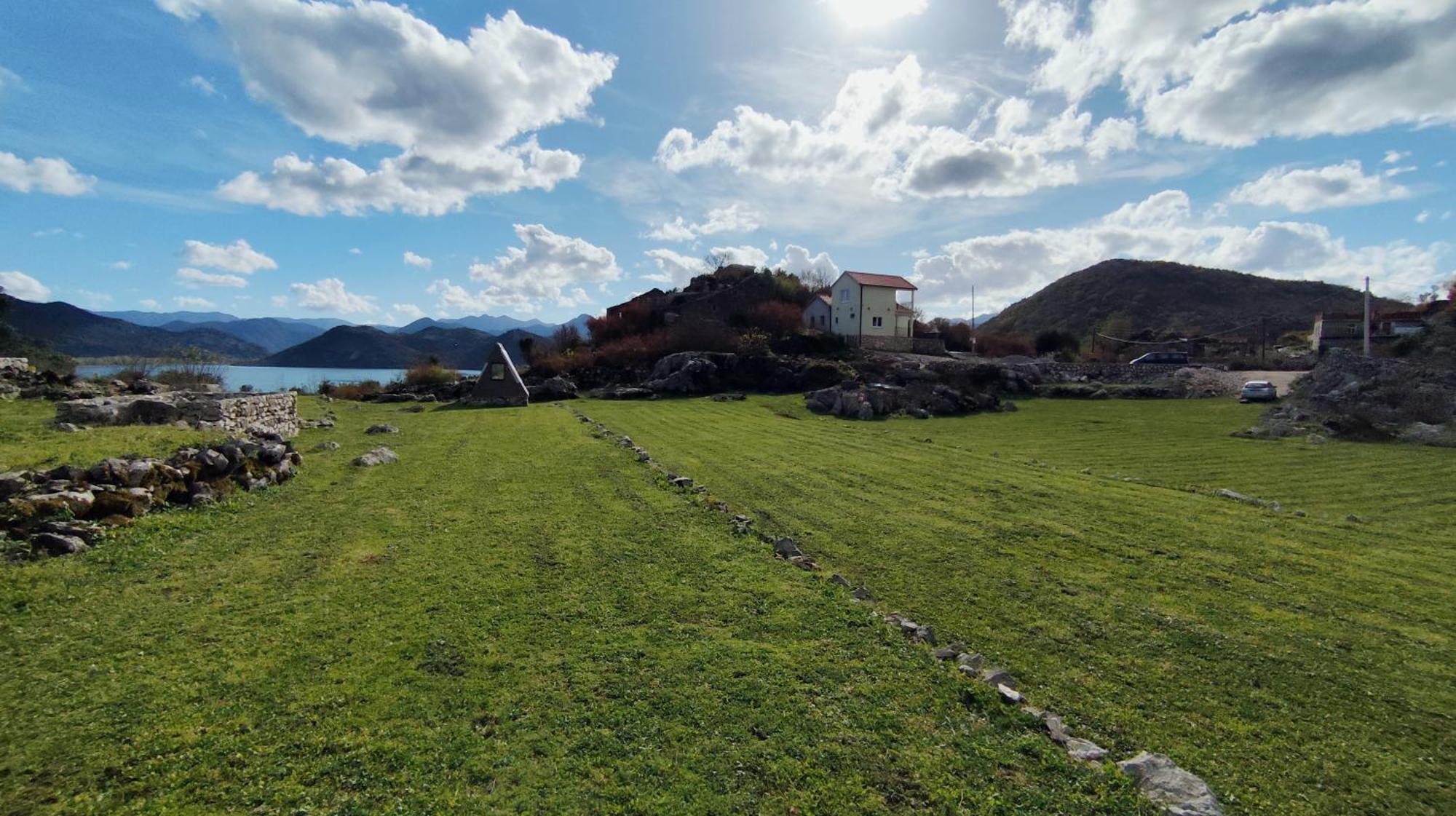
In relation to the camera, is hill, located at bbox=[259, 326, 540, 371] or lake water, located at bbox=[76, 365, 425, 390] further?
hill, located at bbox=[259, 326, 540, 371]

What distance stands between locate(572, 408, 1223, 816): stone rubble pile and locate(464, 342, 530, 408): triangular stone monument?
27.6m

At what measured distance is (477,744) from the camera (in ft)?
13.6

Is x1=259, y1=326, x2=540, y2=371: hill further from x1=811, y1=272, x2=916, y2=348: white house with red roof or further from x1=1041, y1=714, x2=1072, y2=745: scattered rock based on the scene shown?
x1=1041, y1=714, x2=1072, y2=745: scattered rock

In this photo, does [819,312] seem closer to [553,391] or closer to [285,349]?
[553,391]

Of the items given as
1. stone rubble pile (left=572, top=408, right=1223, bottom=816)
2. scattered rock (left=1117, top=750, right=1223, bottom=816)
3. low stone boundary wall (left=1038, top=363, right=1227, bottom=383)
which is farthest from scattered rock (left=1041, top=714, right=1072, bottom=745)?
low stone boundary wall (left=1038, top=363, right=1227, bottom=383)

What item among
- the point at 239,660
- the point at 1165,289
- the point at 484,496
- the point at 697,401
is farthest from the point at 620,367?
the point at 1165,289

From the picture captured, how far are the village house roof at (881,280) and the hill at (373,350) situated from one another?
43744mm

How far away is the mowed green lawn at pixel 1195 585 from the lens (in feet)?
14.4

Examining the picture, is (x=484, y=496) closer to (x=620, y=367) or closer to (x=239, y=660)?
(x=239, y=660)

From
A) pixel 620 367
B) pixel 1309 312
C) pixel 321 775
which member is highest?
pixel 1309 312

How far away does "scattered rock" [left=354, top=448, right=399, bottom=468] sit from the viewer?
13.6m

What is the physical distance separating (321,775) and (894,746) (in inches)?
143

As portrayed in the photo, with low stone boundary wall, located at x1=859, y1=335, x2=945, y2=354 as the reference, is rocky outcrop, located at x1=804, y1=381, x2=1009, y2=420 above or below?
below

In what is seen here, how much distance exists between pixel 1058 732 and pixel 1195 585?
13.9 feet
